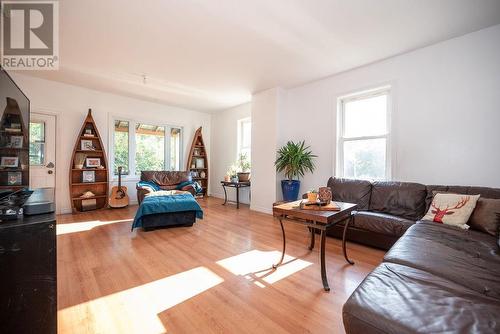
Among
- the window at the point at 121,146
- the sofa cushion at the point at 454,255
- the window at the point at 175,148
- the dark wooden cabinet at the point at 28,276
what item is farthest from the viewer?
the window at the point at 175,148

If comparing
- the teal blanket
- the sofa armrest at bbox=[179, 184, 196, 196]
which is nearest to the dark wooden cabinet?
the teal blanket

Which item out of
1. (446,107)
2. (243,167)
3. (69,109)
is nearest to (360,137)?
(446,107)

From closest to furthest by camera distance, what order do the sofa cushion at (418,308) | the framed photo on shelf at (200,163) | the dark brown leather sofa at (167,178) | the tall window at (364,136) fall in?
1. the sofa cushion at (418,308)
2. the tall window at (364,136)
3. the dark brown leather sofa at (167,178)
4. the framed photo on shelf at (200,163)

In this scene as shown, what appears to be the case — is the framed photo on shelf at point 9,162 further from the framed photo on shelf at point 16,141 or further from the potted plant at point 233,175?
the potted plant at point 233,175

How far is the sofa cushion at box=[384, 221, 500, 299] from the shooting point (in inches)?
47.5

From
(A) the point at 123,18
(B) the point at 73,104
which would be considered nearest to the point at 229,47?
(A) the point at 123,18

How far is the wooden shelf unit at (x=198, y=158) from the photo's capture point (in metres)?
6.34

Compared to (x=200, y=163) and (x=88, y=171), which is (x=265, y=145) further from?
(x=88, y=171)

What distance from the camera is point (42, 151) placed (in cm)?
432

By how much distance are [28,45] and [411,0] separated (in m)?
4.72

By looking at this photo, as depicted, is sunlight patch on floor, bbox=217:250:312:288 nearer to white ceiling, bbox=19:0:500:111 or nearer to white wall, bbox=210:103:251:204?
white ceiling, bbox=19:0:500:111

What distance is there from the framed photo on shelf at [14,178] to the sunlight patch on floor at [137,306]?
1135 mm
